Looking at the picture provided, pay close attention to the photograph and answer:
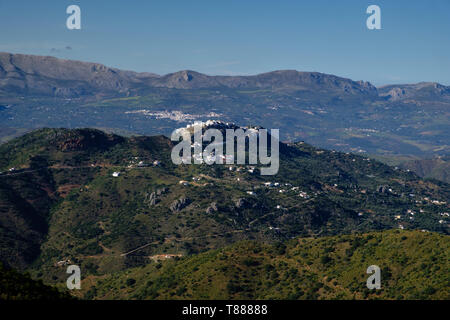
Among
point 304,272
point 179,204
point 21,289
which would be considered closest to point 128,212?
point 179,204

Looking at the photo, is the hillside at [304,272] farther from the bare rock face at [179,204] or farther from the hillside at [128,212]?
the bare rock face at [179,204]

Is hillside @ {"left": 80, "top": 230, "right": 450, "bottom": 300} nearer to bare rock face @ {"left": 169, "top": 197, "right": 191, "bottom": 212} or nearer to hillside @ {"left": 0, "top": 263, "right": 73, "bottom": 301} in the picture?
hillside @ {"left": 0, "top": 263, "right": 73, "bottom": 301}

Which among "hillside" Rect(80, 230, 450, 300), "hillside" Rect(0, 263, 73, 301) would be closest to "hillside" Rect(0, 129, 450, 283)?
"hillside" Rect(80, 230, 450, 300)

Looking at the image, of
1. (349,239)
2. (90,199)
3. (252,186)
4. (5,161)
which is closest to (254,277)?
(349,239)

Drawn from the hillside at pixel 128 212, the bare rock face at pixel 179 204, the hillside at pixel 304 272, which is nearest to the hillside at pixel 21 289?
the hillside at pixel 304 272

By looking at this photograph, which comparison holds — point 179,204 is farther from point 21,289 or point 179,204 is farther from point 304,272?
point 21,289
